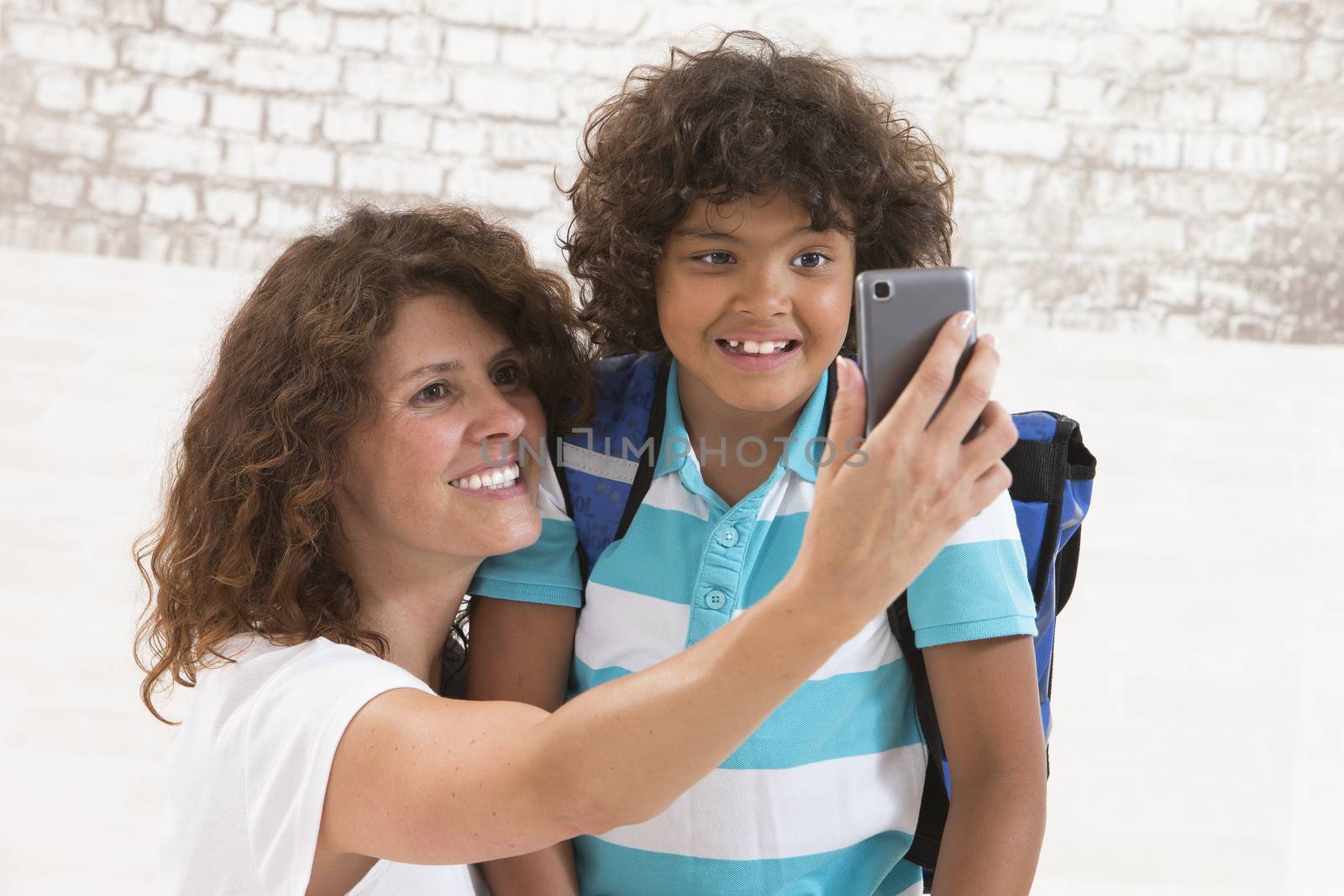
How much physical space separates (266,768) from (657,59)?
6.99m

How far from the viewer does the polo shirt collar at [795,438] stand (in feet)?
4.75

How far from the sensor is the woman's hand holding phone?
3.00 ft

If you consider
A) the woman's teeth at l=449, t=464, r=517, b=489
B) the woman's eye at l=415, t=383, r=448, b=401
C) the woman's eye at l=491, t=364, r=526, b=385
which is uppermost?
the woman's eye at l=491, t=364, r=526, b=385

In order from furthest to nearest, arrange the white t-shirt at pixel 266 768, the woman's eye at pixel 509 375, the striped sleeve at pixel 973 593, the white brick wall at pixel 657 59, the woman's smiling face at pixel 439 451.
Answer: the white brick wall at pixel 657 59
the woman's eye at pixel 509 375
the woman's smiling face at pixel 439 451
the striped sleeve at pixel 973 593
the white t-shirt at pixel 266 768

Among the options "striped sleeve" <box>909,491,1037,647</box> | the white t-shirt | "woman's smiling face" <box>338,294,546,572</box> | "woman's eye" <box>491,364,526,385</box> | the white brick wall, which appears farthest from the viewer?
the white brick wall

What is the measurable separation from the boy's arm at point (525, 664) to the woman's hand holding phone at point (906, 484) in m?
0.60

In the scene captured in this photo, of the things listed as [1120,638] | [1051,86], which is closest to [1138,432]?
[1120,638]

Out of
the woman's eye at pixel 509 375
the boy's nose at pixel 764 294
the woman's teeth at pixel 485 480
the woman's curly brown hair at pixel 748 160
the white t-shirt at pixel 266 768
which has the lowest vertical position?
the white t-shirt at pixel 266 768

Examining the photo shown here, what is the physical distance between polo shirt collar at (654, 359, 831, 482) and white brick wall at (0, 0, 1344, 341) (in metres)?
6.35

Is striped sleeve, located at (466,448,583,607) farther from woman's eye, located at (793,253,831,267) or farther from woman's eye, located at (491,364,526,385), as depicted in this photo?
woman's eye, located at (793,253,831,267)

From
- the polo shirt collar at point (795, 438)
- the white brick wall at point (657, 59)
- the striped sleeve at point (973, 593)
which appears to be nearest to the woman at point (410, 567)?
the polo shirt collar at point (795, 438)

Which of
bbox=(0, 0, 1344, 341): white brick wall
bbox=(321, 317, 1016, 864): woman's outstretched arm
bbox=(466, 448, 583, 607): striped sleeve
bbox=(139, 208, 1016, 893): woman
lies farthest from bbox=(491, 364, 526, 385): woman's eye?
bbox=(0, 0, 1344, 341): white brick wall

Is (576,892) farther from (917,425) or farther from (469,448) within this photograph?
(917,425)

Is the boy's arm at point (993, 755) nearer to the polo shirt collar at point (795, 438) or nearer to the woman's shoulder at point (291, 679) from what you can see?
the polo shirt collar at point (795, 438)
